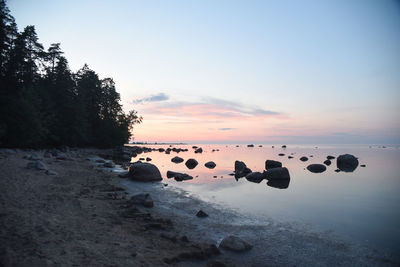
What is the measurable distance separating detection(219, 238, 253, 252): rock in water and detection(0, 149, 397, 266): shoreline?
0.19 metres

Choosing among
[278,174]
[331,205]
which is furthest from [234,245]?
[278,174]

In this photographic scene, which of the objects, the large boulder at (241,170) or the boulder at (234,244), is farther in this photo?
the large boulder at (241,170)

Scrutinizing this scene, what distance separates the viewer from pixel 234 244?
6.69m

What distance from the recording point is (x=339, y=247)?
747 centimetres

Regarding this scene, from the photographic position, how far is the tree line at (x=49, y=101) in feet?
82.4

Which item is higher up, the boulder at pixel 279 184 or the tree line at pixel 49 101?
the tree line at pixel 49 101

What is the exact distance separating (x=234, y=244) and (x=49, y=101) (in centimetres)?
4016

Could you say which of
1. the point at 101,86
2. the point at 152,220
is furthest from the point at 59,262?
the point at 101,86

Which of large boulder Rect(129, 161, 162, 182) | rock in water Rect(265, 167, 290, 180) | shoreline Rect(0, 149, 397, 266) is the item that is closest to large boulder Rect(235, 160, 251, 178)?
rock in water Rect(265, 167, 290, 180)

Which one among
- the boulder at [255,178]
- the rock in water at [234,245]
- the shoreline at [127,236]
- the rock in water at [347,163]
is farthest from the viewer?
the rock in water at [347,163]

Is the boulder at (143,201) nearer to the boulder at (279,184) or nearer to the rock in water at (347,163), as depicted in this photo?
the boulder at (279,184)

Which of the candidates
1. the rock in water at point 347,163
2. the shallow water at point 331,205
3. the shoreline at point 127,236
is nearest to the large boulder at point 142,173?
the shallow water at point 331,205

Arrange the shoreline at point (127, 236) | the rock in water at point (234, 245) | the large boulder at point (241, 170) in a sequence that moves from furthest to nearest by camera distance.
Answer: the large boulder at point (241, 170)
the rock in water at point (234, 245)
the shoreline at point (127, 236)

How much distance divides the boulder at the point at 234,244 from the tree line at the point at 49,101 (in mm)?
25940
